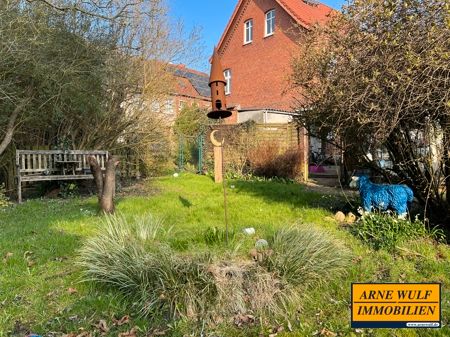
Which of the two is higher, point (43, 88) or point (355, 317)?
point (43, 88)

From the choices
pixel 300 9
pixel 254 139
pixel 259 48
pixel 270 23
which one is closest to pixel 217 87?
pixel 254 139

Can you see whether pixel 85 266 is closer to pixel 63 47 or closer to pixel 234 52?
pixel 63 47

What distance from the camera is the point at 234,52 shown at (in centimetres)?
2561

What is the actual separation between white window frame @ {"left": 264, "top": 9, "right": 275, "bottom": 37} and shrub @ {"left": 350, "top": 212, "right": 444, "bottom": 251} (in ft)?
65.5

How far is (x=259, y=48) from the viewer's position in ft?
77.2

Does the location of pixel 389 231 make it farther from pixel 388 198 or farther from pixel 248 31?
pixel 248 31

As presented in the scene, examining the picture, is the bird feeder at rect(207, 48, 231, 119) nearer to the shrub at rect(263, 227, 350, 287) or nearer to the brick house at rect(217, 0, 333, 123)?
the shrub at rect(263, 227, 350, 287)

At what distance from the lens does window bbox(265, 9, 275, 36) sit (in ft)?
74.8

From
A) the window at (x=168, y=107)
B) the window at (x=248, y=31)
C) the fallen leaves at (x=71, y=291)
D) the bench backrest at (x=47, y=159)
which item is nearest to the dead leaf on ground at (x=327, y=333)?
the fallen leaves at (x=71, y=291)

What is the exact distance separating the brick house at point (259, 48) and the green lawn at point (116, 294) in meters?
13.0

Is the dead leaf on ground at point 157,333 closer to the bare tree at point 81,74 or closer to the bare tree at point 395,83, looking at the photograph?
the bare tree at point 395,83

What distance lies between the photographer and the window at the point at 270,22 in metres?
22.8

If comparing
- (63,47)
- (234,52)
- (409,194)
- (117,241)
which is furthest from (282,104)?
(117,241)

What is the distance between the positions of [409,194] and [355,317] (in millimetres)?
3170
